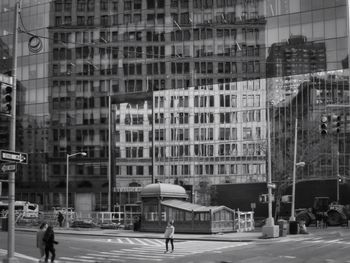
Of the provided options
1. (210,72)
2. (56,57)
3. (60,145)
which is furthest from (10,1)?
(210,72)

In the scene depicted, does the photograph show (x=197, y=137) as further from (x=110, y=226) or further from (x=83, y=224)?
(x=110, y=226)

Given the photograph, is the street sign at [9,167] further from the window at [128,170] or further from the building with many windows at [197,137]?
the window at [128,170]

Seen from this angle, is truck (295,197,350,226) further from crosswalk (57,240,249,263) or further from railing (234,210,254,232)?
crosswalk (57,240,249,263)

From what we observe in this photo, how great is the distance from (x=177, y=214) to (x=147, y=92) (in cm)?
5371

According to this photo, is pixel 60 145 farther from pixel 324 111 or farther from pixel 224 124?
pixel 324 111

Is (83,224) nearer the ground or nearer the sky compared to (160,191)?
nearer the ground

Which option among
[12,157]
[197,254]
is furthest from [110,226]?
[12,157]

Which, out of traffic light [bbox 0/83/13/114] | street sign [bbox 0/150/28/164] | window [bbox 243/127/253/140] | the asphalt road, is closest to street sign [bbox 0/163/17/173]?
street sign [bbox 0/150/28/164]

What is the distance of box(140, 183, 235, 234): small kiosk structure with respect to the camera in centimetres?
4684

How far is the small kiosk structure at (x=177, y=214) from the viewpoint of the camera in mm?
46844

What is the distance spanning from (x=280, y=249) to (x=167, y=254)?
19.3 feet

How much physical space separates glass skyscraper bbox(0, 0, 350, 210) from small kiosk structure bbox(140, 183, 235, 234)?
41.5 metres

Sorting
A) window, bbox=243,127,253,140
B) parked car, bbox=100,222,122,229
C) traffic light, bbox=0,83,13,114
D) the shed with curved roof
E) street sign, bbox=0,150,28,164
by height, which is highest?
window, bbox=243,127,253,140

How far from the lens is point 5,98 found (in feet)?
61.2
